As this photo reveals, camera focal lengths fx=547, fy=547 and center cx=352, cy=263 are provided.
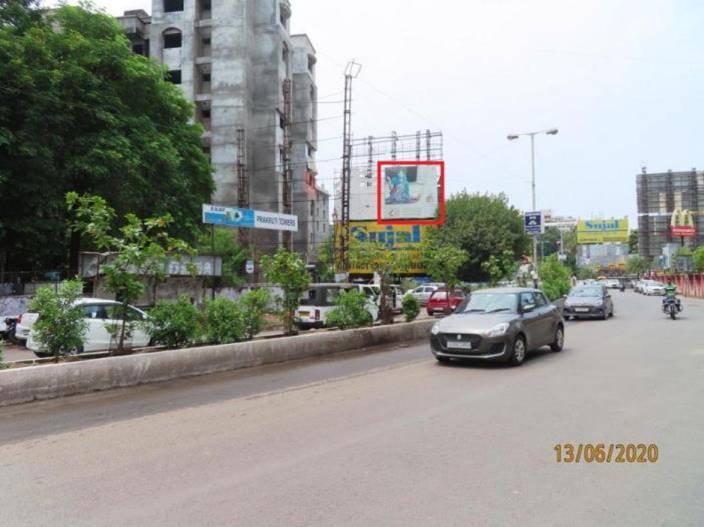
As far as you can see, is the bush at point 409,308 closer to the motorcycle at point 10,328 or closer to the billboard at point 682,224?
the motorcycle at point 10,328

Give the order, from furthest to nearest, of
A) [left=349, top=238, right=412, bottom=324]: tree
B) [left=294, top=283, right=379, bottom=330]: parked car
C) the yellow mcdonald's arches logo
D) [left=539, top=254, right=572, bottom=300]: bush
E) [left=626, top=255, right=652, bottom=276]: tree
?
[left=626, top=255, right=652, bottom=276]: tree < the yellow mcdonald's arches logo < [left=539, top=254, right=572, bottom=300]: bush < [left=294, top=283, right=379, bottom=330]: parked car < [left=349, top=238, right=412, bottom=324]: tree

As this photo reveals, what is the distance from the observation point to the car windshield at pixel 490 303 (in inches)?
431

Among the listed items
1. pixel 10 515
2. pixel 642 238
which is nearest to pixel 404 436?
pixel 10 515

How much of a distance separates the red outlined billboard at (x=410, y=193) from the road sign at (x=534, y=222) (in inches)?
653

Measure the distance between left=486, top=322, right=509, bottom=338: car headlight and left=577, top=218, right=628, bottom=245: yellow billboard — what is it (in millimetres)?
79846

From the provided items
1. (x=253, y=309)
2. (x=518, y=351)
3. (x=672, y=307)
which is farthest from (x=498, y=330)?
(x=672, y=307)

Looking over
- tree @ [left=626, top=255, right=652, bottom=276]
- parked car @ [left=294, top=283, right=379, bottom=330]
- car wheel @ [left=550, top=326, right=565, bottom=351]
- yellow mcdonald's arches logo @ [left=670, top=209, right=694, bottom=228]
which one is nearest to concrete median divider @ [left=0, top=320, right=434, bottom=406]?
parked car @ [left=294, top=283, right=379, bottom=330]

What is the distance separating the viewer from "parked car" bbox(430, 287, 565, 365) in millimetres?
9984

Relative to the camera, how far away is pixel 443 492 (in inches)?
164

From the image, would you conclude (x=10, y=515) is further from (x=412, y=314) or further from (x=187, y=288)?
(x=187, y=288)

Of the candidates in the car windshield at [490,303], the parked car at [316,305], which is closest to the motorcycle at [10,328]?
the parked car at [316,305]

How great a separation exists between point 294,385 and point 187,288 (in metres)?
15.4

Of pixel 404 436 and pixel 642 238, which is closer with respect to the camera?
pixel 404 436
